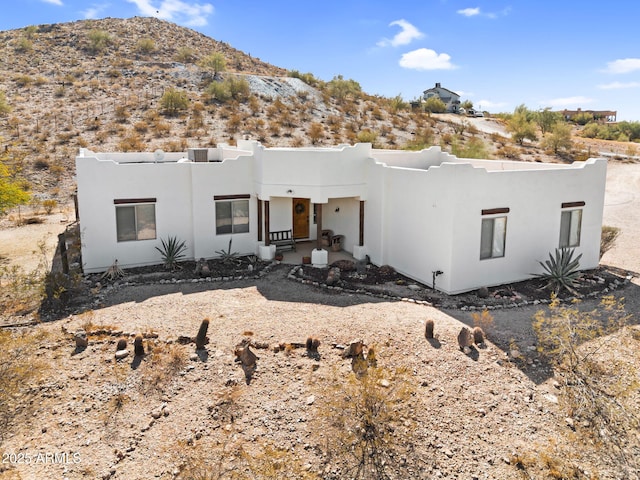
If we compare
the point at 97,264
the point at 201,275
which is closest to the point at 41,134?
the point at 97,264

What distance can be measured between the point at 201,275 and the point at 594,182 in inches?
533

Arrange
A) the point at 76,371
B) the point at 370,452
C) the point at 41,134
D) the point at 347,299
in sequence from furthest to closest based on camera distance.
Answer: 1. the point at 41,134
2. the point at 347,299
3. the point at 76,371
4. the point at 370,452

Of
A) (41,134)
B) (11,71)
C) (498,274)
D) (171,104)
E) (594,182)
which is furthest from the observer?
(11,71)

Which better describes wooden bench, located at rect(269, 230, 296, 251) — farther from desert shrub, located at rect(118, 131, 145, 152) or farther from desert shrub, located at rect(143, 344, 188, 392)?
desert shrub, located at rect(118, 131, 145, 152)

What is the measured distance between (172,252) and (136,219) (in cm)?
170

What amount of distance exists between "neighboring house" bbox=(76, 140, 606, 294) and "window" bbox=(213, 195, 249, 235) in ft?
0.13

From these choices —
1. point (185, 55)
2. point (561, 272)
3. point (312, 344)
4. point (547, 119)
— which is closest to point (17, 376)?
point (312, 344)

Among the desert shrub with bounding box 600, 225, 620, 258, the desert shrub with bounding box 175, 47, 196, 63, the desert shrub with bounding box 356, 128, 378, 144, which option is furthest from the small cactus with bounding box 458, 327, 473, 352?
the desert shrub with bounding box 175, 47, 196, 63

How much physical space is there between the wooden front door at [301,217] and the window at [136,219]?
5.80 metres

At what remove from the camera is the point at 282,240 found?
760 inches

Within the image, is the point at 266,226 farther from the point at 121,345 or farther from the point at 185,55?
the point at 185,55

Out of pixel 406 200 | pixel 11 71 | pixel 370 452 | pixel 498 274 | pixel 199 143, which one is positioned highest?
pixel 11 71

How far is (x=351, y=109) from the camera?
160ft

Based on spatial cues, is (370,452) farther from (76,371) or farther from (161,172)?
(161,172)
